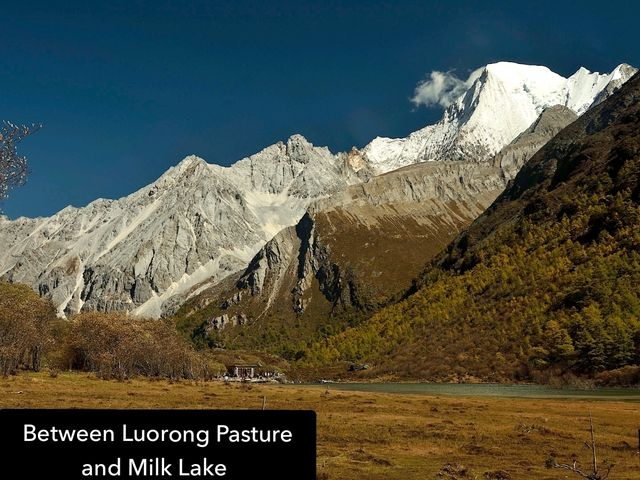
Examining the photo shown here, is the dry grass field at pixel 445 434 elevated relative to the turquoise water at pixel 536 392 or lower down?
elevated

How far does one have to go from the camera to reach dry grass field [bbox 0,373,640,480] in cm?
3693

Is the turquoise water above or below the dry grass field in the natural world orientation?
below

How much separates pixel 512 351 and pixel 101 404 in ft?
493

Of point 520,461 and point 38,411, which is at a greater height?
point 38,411

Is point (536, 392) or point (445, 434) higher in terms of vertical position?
point (445, 434)

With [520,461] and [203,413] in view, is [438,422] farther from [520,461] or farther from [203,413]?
[203,413]

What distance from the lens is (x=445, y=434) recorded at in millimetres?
52750

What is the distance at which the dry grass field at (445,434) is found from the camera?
121 feet

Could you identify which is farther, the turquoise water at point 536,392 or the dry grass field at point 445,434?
the turquoise water at point 536,392

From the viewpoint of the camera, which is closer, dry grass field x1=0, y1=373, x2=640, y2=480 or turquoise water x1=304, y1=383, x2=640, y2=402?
dry grass field x1=0, y1=373, x2=640, y2=480

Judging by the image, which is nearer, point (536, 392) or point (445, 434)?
point (445, 434)

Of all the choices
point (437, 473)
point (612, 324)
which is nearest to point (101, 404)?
point (437, 473)

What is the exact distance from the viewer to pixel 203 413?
9.57 meters

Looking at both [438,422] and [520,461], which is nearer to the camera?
[520,461]
